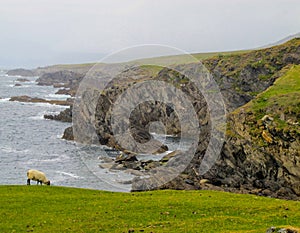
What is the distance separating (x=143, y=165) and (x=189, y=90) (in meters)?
75.1

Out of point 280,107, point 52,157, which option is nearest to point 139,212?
point 280,107

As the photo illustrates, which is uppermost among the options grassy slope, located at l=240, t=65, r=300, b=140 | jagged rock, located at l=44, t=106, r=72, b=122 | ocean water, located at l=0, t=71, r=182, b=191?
grassy slope, located at l=240, t=65, r=300, b=140

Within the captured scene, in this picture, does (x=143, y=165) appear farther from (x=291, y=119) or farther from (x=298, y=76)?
(x=298, y=76)

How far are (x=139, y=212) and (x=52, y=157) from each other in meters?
75.0

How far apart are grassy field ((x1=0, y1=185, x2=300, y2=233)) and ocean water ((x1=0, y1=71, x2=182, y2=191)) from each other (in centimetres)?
3793

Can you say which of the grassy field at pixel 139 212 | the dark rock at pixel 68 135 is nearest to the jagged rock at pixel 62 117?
the dark rock at pixel 68 135

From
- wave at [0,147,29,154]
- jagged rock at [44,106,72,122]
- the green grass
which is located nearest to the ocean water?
wave at [0,147,29,154]

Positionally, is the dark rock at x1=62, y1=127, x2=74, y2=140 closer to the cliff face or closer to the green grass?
the cliff face

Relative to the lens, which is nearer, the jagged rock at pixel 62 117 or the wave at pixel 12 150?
the wave at pixel 12 150

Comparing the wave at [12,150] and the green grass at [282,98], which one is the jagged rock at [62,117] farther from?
the green grass at [282,98]

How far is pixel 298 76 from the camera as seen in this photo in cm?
10019

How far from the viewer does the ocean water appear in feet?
262

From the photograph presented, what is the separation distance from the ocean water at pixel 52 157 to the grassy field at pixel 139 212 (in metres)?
37.9

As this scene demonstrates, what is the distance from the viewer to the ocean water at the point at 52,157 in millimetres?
79725
